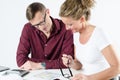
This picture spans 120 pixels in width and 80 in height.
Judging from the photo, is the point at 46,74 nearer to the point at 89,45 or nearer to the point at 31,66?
the point at 31,66

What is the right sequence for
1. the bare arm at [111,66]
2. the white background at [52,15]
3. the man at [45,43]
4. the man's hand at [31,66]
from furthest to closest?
the white background at [52,15] < the man at [45,43] < the man's hand at [31,66] < the bare arm at [111,66]

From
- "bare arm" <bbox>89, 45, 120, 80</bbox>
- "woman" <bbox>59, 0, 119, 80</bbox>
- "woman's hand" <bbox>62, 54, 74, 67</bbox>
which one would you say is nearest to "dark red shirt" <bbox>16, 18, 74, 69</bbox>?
"woman's hand" <bbox>62, 54, 74, 67</bbox>

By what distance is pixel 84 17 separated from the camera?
1.67m

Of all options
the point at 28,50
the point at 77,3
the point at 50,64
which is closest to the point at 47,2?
the point at 28,50

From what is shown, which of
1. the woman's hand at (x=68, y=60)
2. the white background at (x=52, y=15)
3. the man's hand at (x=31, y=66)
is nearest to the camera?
the woman's hand at (x=68, y=60)

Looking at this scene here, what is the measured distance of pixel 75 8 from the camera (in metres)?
1.64

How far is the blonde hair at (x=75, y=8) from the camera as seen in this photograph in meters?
1.64

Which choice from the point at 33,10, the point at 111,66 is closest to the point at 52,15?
the point at 33,10

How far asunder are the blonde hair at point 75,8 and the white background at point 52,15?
4.44 ft

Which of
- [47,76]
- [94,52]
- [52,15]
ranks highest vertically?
[52,15]

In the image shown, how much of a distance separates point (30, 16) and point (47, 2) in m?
1.05

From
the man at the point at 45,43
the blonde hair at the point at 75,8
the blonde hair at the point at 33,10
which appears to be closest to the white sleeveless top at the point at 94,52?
the blonde hair at the point at 75,8

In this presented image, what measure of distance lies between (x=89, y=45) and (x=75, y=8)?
26cm

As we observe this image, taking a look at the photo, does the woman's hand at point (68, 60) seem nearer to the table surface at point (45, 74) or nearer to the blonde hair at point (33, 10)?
the table surface at point (45, 74)
